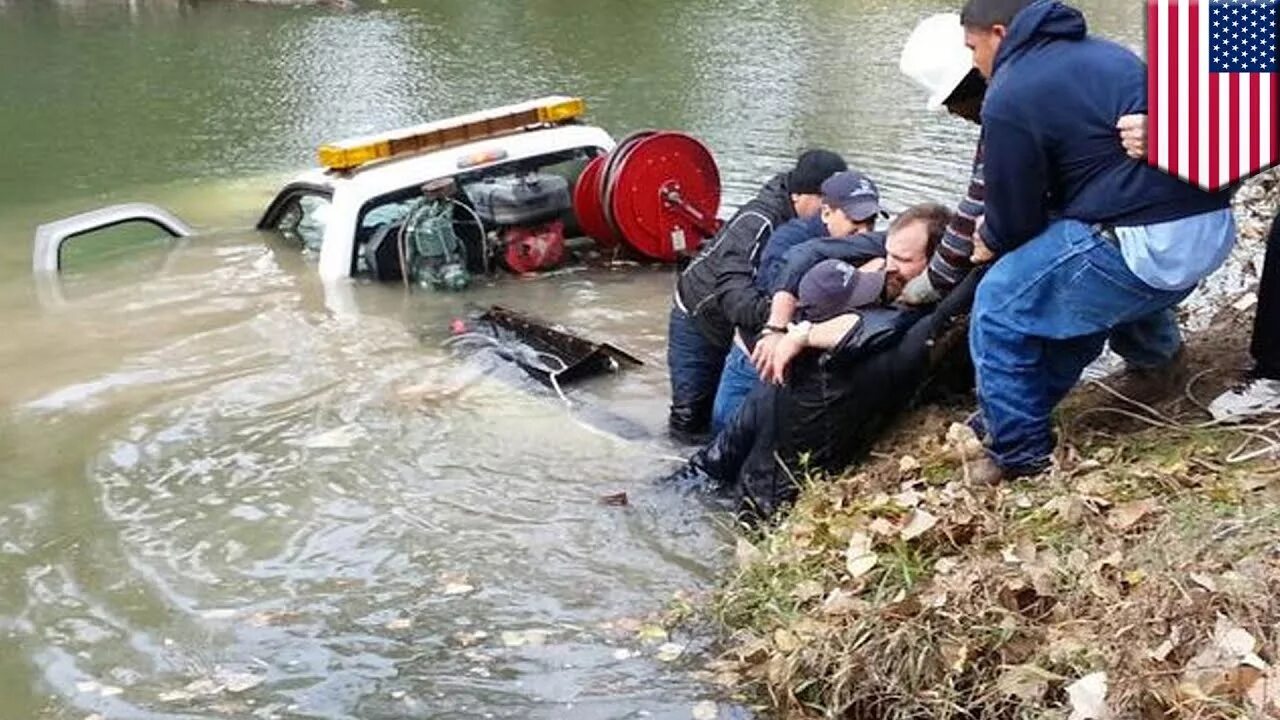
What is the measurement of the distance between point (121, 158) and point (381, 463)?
11749 mm

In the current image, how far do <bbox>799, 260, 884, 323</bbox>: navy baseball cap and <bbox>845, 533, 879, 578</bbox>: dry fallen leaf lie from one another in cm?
117

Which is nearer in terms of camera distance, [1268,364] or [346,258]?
[1268,364]

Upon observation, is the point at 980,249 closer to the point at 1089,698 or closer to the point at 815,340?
the point at 815,340

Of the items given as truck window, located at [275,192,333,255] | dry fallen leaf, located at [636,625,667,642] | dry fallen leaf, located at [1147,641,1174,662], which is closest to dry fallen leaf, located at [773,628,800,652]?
dry fallen leaf, located at [636,625,667,642]

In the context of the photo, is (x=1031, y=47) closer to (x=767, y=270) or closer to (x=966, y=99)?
(x=966, y=99)

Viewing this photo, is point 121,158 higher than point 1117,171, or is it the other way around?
point 1117,171

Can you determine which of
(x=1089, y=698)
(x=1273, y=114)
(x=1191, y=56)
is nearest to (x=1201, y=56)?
(x=1191, y=56)

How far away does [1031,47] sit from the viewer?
189 inches

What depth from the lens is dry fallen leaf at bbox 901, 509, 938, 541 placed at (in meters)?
4.84

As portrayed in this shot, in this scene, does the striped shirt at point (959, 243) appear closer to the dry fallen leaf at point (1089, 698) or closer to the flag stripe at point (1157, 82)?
the flag stripe at point (1157, 82)

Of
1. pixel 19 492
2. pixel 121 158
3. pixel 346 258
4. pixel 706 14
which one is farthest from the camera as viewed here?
pixel 706 14

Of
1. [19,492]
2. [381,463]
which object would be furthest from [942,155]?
[19,492]

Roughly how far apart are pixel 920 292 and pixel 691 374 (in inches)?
72.9

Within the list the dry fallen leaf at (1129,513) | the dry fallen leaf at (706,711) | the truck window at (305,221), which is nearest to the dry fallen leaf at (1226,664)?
the dry fallen leaf at (1129,513)
